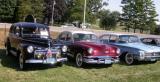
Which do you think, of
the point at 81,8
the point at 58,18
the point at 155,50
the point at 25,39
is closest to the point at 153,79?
the point at 155,50

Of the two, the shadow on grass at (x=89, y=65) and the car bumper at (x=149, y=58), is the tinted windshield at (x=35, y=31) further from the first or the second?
the car bumper at (x=149, y=58)

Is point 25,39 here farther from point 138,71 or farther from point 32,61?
point 138,71

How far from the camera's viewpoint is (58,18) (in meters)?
88.9

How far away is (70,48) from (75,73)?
2656 millimetres

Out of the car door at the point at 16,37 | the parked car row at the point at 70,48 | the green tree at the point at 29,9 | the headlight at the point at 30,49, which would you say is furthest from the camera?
the green tree at the point at 29,9

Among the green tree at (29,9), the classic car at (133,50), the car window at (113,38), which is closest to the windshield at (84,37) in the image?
the classic car at (133,50)

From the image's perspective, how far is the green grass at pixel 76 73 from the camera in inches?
490

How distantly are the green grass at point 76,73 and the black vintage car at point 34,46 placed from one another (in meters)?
0.42

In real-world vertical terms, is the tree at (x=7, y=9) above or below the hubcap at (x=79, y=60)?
above

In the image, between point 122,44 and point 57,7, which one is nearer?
point 122,44

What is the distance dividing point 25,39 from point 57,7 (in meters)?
73.0

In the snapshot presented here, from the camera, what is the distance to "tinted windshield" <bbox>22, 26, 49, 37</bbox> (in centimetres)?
1540

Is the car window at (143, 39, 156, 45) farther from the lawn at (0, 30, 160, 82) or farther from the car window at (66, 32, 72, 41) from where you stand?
the car window at (66, 32, 72, 41)

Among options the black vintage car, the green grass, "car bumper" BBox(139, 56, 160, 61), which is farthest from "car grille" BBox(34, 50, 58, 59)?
"car bumper" BBox(139, 56, 160, 61)
